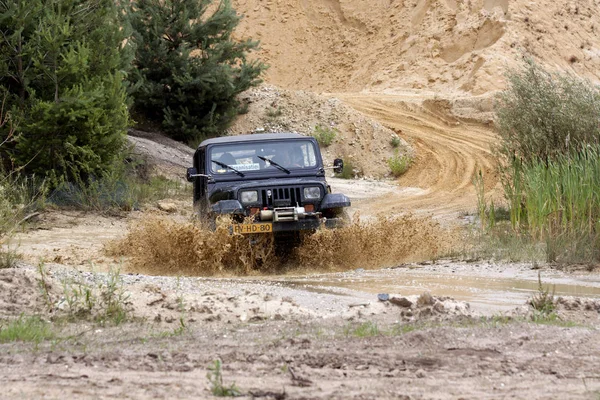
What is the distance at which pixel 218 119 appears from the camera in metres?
26.8

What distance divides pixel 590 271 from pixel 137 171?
520 inches

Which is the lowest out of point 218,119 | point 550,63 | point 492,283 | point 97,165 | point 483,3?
point 492,283

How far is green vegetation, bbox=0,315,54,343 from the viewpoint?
243 inches

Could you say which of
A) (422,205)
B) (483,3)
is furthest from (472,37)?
(422,205)

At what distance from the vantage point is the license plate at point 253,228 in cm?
1080

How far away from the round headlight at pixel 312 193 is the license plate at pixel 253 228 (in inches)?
28.7

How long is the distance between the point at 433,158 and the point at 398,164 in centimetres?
105

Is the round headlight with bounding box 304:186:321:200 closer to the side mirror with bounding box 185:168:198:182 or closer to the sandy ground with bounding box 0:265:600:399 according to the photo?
the side mirror with bounding box 185:168:198:182

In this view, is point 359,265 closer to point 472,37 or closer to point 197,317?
point 197,317

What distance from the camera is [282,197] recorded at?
11250 mm

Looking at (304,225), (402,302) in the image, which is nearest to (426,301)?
(402,302)

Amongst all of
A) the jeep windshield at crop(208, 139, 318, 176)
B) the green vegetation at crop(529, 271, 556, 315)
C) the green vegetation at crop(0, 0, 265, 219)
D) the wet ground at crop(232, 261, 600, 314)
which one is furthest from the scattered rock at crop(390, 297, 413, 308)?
the green vegetation at crop(0, 0, 265, 219)

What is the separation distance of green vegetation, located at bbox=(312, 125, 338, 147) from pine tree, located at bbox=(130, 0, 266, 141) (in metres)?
2.48

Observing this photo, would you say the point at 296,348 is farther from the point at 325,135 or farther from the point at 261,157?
the point at 325,135
